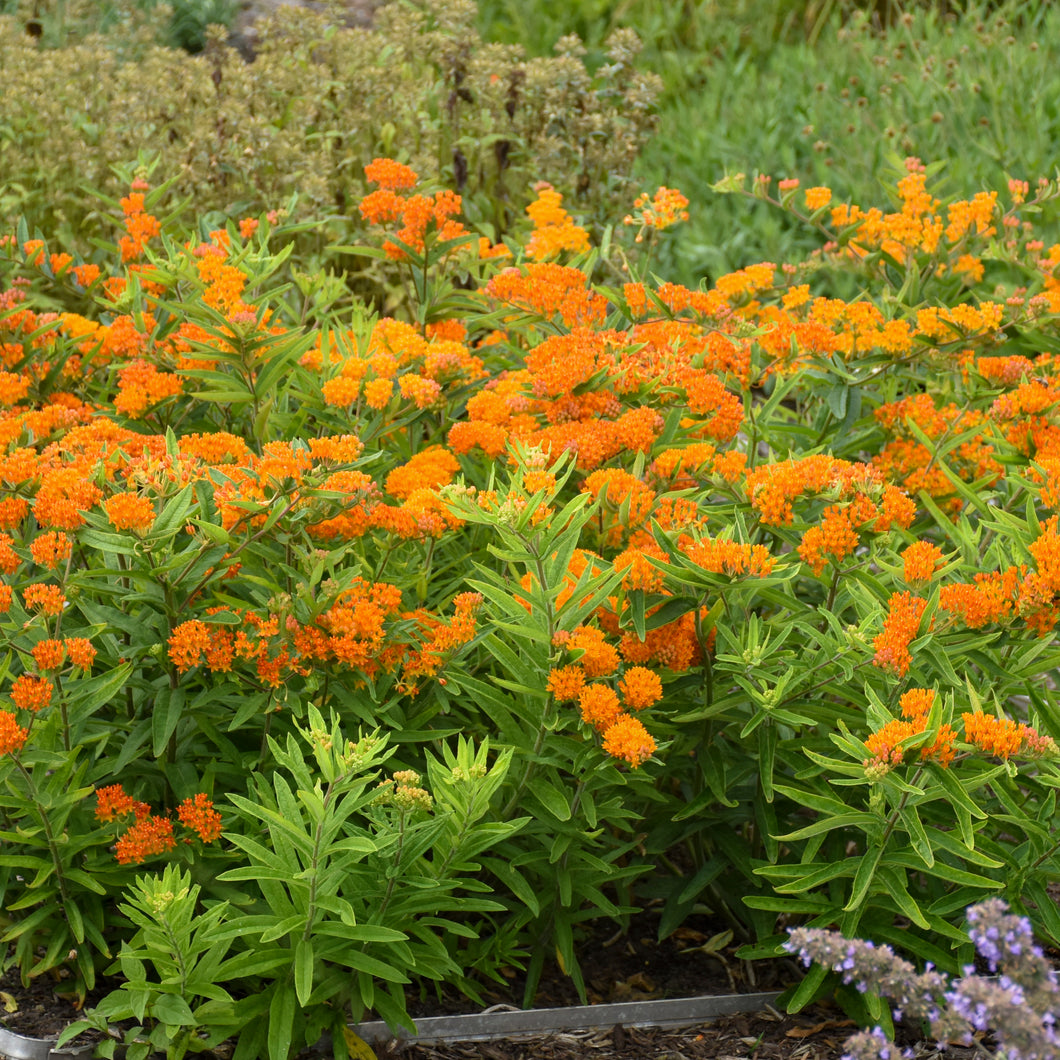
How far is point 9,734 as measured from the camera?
201 cm

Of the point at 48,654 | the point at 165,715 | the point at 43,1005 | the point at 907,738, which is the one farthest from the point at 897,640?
the point at 43,1005

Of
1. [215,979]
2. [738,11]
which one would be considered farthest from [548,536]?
[738,11]

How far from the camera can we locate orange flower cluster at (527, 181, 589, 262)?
3.47 meters

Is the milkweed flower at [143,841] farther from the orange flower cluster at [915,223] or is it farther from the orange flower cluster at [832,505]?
the orange flower cluster at [915,223]

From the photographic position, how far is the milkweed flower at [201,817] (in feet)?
7.21

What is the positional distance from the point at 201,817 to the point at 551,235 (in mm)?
1926

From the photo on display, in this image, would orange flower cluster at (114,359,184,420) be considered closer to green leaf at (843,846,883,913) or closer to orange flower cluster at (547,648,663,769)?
orange flower cluster at (547,648,663,769)

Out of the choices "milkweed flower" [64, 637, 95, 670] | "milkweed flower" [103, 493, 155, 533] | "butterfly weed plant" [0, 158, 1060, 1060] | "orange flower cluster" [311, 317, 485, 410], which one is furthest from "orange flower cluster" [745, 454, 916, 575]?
"milkweed flower" [64, 637, 95, 670]

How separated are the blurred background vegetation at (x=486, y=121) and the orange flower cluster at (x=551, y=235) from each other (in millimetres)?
751

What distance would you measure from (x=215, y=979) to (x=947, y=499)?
1956 millimetres

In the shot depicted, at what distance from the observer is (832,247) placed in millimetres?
3832

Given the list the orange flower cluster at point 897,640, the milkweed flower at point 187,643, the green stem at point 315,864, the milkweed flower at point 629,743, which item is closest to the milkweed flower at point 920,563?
the orange flower cluster at point 897,640

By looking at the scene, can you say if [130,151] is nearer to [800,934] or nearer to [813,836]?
[813,836]

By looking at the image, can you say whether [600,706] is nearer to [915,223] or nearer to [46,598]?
[46,598]
